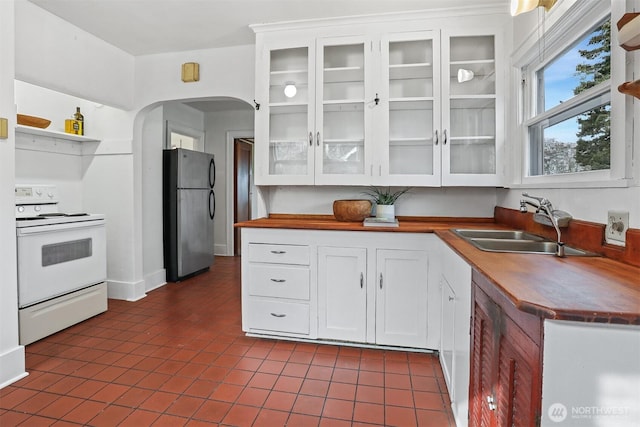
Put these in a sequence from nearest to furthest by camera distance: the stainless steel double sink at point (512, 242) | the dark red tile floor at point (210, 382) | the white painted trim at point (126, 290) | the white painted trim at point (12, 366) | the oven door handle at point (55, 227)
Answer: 1. the stainless steel double sink at point (512, 242)
2. the dark red tile floor at point (210, 382)
3. the white painted trim at point (12, 366)
4. the oven door handle at point (55, 227)
5. the white painted trim at point (126, 290)

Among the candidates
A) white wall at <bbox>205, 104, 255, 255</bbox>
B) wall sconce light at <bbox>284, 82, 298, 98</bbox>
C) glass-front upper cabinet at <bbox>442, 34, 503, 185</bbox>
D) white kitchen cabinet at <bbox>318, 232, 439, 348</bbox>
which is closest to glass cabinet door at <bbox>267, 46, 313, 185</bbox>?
wall sconce light at <bbox>284, 82, 298, 98</bbox>

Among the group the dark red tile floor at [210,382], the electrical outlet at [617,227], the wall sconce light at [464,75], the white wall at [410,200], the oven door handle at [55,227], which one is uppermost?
the wall sconce light at [464,75]

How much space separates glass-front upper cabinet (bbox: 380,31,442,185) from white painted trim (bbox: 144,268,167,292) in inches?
112

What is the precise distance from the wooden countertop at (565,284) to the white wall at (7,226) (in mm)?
2522

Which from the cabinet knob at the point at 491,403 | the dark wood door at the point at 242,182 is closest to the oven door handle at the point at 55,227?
the dark wood door at the point at 242,182

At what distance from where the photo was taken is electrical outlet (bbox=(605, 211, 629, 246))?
1262 mm

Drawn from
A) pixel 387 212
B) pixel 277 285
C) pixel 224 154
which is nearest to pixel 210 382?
pixel 277 285

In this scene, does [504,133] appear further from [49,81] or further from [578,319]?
[49,81]

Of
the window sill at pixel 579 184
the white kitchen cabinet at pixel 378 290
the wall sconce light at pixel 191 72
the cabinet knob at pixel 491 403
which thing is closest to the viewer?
the cabinet knob at pixel 491 403

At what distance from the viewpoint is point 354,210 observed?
105 inches

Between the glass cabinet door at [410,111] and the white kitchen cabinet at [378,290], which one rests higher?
the glass cabinet door at [410,111]

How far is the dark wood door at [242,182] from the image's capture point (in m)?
5.65

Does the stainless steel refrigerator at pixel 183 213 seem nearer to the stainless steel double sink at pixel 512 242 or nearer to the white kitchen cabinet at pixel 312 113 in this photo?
the white kitchen cabinet at pixel 312 113

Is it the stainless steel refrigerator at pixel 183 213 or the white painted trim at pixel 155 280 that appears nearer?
the white painted trim at pixel 155 280
